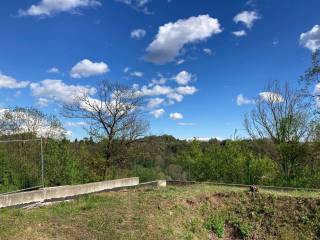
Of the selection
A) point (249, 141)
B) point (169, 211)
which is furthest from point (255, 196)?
point (249, 141)

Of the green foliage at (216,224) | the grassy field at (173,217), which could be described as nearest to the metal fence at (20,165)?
the grassy field at (173,217)

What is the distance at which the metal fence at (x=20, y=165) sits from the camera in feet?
43.1

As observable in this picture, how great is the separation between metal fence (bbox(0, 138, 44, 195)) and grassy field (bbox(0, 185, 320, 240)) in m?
2.92

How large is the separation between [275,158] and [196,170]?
16.5 feet

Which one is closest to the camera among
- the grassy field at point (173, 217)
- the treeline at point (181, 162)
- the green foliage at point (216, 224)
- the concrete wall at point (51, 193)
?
the grassy field at point (173, 217)

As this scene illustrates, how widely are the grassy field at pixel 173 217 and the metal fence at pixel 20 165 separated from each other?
115 inches

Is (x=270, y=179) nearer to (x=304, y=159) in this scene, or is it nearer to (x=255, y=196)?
(x=304, y=159)

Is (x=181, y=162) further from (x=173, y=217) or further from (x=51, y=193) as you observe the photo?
(x=173, y=217)

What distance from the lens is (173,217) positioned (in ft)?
33.1

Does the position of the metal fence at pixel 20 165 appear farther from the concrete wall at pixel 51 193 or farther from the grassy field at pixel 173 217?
the grassy field at pixel 173 217

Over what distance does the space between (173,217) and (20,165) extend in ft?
21.0

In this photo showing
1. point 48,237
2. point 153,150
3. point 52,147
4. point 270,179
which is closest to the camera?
point 48,237

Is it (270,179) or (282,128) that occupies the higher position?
(282,128)

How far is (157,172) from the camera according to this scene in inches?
983
